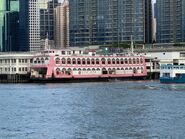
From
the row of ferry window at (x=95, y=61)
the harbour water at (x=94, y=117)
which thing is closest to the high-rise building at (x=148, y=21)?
the row of ferry window at (x=95, y=61)

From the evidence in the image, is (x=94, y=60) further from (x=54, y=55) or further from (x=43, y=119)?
(x=43, y=119)

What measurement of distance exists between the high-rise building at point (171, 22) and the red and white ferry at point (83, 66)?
4265cm

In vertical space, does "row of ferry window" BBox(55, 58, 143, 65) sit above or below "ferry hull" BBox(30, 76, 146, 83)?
above

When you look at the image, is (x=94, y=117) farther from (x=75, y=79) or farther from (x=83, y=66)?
(x=83, y=66)

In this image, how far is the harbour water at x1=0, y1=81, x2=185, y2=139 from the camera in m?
35.9

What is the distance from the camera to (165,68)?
93688 mm

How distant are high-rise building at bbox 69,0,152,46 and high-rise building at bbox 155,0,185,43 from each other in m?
5.01

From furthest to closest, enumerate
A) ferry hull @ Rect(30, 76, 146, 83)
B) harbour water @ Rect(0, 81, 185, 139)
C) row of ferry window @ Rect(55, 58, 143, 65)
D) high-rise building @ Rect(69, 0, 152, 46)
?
high-rise building @ Rect(69, 0, 152, 46) → row of ferry window @ Rect(55, 58, 143, 65) → ferry hull @ Rect(30, 76, 146, 83) → harbour water @ Rect(0, 81, 185, 139)

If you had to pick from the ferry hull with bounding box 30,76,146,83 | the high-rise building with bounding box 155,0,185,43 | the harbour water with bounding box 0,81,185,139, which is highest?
the high-rise building with bounding box 155,0,185,43

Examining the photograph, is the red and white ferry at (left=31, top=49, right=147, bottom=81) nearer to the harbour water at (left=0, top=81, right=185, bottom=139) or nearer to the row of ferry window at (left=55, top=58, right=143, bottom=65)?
the row of ferry window at (left=55, top=58, right=143, bottom=65)

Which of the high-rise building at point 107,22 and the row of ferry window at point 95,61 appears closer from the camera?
the row of ferry window at point 95,61

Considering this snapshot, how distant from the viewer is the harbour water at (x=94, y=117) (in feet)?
118

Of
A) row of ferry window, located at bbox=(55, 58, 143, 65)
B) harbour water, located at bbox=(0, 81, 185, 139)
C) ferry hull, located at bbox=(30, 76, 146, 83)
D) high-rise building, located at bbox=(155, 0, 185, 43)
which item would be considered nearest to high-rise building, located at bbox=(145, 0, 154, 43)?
high-rise building, located at bbox=(155, 0, 185, 43)

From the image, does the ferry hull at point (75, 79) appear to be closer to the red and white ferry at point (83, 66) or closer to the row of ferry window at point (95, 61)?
the red and white ferry at point (83, 66)
